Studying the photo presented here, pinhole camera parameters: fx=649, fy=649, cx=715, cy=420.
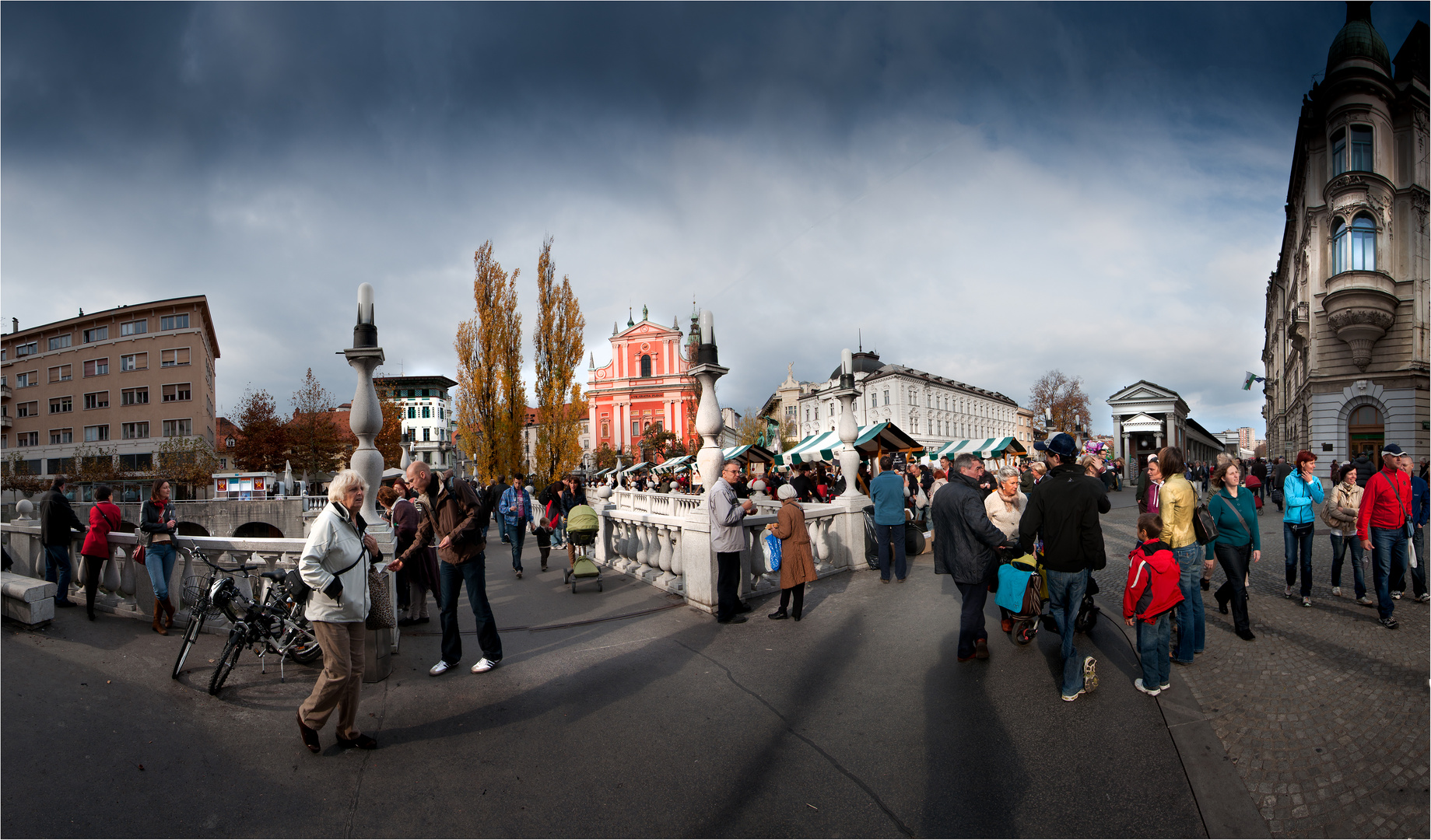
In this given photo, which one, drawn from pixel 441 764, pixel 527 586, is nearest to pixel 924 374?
pixel 527 586

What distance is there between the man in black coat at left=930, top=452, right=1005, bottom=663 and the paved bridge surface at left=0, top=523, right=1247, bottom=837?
0.94 ft

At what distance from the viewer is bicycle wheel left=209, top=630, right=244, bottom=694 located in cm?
468

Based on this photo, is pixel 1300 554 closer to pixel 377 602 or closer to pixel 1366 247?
pixel 377 602

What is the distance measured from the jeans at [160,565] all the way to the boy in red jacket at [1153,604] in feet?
27.8

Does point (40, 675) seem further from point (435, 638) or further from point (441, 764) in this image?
point (441, 764)

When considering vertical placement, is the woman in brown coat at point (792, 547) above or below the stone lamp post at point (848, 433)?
below

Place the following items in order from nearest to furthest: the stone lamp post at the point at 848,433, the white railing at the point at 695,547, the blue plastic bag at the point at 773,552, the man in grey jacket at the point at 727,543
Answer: the man in grey jacket at the point at 727,543 < the white railing at the point at 695,547 < the blue plastic bag at the point at 773,552 < the stone lamp post at the point at 848,433

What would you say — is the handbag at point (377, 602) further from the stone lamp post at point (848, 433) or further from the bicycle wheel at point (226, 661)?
the stone lamp post at point (848, 433)

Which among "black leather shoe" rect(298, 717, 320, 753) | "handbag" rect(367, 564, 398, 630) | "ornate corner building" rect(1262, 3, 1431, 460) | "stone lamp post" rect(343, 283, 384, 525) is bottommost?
"black leather shoe" rect(298, 717, 320, 753)

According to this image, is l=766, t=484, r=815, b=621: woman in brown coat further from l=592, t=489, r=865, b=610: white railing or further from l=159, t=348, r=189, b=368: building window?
l=159, t=348, r=189, b=368: building window

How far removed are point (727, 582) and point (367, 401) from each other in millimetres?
4058

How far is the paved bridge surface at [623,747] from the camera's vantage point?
3137 millimetres

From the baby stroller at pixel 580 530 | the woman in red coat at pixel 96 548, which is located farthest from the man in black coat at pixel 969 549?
the woman in red coat at pixel 96 548

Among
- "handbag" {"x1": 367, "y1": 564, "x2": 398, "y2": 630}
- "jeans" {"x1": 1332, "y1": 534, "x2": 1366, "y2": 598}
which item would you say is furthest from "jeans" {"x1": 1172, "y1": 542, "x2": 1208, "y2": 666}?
"handbag" {"x1": 367, "y1": 564, "x2": 398, "y2": 630}
